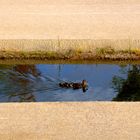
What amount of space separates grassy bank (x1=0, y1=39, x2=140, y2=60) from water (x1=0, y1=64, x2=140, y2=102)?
242mm

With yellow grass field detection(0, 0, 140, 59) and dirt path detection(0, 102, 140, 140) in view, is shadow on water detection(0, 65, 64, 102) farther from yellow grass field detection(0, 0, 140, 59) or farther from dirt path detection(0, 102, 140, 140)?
dirt path detection(0, 102, 140, 140)

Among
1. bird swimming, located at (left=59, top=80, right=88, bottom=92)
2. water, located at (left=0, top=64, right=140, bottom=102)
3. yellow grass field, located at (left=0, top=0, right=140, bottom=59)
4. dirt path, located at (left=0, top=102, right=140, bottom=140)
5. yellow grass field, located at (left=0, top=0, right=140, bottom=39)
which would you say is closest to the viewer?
dirt path, located at (left=0, top=102, right=140, bottom=140)

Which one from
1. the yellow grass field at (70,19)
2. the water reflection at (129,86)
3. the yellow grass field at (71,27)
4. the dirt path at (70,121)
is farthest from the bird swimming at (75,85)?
the yellow grass field at (70,19)

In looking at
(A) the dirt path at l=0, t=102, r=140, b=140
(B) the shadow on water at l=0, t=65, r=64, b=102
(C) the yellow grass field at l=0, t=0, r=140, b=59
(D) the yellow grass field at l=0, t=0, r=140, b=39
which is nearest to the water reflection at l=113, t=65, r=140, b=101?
(C) the yellow grass field at l=0, t=0, r=140, b=59

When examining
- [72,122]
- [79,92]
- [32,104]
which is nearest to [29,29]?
[79,92]

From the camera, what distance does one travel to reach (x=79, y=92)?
1033 cm

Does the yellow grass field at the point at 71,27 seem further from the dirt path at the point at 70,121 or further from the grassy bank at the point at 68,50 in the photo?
the dirt path at the point at 70,121

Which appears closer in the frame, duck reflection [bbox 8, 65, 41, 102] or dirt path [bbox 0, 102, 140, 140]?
dirt path [bbox 0, 102, 140, 140]

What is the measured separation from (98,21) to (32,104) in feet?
19.6

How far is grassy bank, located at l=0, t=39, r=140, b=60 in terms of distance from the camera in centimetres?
1223

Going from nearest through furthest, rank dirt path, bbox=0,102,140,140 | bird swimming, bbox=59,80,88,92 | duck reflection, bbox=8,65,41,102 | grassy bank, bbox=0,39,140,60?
1. dirt path, bbox=0,102,140,140
2. duck reflection, bbox=8,65,41,102
3. bird swimming, bbox=59,80,88,92
4. grassy bank, bbox=0,39,140,60

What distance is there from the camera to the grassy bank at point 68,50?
12.2 m

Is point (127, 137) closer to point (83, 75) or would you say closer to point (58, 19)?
point (83, 75)

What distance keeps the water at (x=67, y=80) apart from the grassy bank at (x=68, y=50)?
24 centimetres
